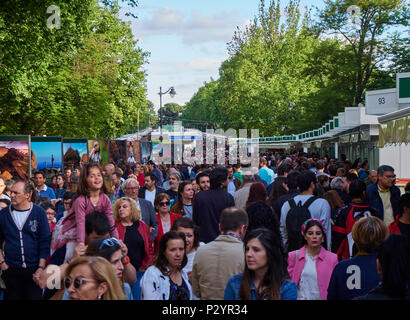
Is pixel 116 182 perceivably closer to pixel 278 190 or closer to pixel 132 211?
pixel 278 190

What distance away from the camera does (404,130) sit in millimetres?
9891

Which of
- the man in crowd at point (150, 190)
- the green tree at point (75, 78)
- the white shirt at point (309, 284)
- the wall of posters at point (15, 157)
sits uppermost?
the green tree at point (75, 78)

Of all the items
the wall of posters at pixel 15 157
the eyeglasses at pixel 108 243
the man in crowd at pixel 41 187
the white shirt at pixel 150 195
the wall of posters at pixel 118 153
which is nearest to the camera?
the eyeglasses at pixel 108 243

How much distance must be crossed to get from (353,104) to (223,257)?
36910 millimetres

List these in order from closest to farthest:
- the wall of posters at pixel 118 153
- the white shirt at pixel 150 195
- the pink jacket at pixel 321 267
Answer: the pink jacket at pixel 321 267
the white shirt at pixel 150 195
the wall of posters at pixel 118 153

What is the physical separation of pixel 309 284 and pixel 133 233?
76.3 inches

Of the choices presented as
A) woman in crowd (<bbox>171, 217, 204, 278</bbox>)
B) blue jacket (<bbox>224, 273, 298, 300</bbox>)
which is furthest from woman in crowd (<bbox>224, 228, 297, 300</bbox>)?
woman in crowd (<bbox>171, 217, 204, 278</bbox>)

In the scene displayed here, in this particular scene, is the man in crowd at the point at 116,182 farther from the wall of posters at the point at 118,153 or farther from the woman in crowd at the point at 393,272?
the wall of posters at the point at 118,153

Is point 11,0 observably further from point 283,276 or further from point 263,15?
point 263,15

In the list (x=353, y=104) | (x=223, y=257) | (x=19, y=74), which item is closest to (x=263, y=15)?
(x=353, y=104)

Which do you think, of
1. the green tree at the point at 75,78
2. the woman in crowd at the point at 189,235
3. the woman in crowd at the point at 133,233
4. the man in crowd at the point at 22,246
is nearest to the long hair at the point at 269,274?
the woman in crowd at the point at 189,235

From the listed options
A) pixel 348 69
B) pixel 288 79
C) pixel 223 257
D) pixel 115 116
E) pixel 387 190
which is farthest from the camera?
pixel 288 79

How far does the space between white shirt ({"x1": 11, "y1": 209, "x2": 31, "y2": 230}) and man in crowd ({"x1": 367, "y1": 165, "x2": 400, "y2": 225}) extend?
15.1 ft

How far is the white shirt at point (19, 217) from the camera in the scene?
616 cm
